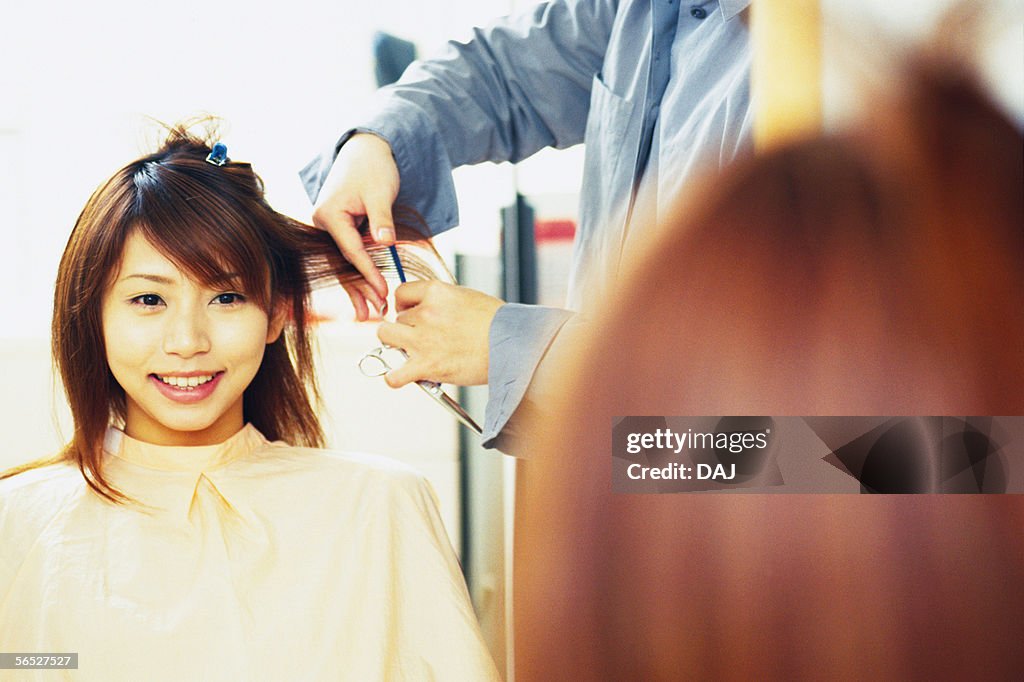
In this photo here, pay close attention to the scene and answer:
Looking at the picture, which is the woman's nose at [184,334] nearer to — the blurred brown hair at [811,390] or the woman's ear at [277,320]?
the woman's ear at [277,320]

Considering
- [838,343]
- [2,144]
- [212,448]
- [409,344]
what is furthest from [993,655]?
[2,144]

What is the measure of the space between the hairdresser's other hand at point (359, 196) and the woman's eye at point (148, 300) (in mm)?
199

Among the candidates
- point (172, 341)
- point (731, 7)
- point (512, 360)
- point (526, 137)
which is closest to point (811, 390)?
point (512, 360)

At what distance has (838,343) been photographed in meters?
0.20

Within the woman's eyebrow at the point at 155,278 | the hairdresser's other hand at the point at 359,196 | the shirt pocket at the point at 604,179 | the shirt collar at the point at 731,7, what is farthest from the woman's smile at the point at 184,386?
the shirt collar at the point at 731,7

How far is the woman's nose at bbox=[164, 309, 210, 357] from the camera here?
1.03 meters

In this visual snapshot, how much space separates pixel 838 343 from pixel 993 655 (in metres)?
0.07

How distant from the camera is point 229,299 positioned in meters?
1.08

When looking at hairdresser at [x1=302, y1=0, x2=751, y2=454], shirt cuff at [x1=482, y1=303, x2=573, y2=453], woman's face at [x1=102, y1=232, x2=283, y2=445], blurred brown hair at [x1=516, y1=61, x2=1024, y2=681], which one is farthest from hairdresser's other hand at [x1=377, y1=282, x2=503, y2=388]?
blurred brown hair at [x1=516, y1=61, x2=1024, y2=681]

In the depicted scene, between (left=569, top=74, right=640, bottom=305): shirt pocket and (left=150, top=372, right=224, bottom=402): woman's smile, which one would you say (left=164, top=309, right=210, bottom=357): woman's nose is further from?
(left=569, top=74, right=640, bottom=305): shirt pocket

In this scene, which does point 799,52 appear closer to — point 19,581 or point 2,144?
point 19,581

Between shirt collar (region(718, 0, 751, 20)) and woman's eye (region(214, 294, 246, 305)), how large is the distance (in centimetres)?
59

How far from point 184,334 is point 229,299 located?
71 mm

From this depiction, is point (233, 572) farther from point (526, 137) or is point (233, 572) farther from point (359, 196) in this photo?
point (526, 137)
